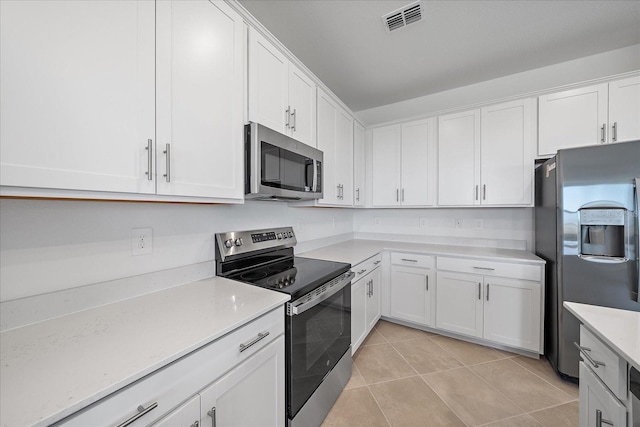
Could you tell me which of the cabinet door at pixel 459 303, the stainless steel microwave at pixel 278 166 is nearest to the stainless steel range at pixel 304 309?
the stainless steel microwave at pixel 278 166

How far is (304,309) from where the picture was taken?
1258 mm

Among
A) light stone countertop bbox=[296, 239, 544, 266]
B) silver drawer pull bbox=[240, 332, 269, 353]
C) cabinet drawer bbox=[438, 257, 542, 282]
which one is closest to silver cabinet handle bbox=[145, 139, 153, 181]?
silver drawer pull bbox=[240, 332, 269, 353]

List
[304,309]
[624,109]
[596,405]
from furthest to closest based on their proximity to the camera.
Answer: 1. [624,109]
2. [304,309]
3. [596,405]

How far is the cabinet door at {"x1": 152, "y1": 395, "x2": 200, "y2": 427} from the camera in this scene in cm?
72

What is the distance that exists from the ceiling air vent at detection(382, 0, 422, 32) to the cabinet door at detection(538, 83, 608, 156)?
1.43 m

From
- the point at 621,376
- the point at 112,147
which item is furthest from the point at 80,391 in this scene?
the point at 621,376

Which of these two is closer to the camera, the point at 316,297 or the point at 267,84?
the point at 316,297

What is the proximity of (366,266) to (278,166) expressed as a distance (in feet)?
4.28

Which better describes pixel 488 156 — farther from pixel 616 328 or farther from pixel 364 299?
pixel 616 328

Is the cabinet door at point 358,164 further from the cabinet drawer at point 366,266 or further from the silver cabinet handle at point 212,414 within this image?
the silver cabinet handle at point 212,414

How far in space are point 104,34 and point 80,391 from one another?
1.09 metres

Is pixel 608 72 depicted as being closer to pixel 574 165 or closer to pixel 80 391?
pixel 574 165

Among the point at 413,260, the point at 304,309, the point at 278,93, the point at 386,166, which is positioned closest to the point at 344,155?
the point at 386,166

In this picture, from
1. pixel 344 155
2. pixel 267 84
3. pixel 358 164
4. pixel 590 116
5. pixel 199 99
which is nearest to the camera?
pixel 199 99
